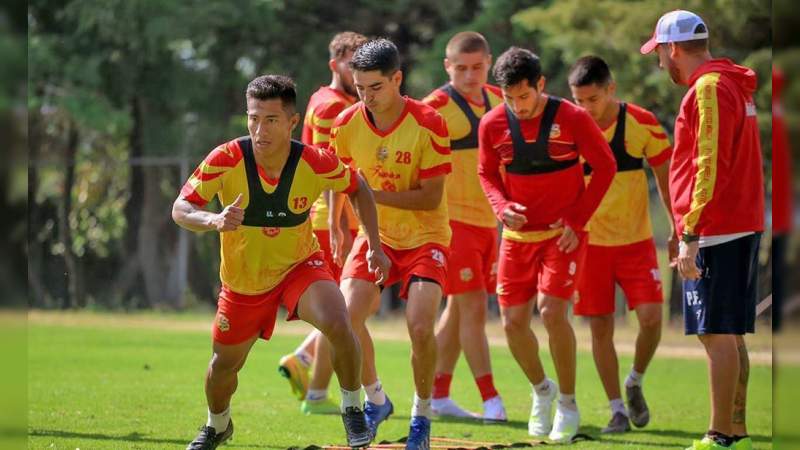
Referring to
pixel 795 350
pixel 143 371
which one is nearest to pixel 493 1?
pixel 143 371

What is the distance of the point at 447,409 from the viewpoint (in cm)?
928

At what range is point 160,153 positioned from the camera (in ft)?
83.1

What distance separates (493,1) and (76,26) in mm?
8866

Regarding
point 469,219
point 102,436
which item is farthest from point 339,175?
point 469,219

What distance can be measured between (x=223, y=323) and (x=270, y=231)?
551 mm

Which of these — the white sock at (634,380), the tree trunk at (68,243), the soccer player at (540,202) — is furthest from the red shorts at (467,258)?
the tree trunk at (68,243)

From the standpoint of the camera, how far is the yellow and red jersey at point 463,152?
30.2 feet

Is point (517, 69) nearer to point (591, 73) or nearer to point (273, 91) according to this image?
point (591, 73)

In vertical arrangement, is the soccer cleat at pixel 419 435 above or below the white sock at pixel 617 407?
above

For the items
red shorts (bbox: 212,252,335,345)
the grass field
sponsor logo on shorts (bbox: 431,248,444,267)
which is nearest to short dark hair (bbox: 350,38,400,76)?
sponsor logo on shorts (bbox: 431,248,444,267)

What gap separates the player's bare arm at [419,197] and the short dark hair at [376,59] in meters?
0.72

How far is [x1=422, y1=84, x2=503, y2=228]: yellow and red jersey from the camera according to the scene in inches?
362

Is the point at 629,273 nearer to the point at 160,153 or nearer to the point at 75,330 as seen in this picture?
the point at 75,330

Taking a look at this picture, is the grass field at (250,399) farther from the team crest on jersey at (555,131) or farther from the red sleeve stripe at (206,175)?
the team crest on jersey at (555,131)
